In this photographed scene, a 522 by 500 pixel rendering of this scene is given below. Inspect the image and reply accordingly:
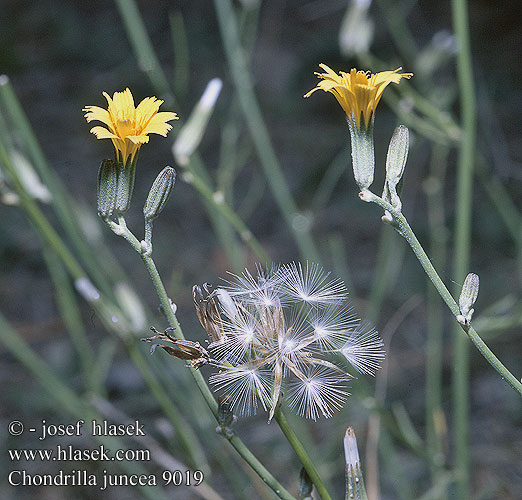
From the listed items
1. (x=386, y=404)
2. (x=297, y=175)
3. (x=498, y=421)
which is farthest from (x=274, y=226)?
(x=498, y=421)

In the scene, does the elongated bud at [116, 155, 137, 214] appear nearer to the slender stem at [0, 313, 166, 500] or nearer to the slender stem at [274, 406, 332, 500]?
the slender stem at [274, 406, 332, 500]

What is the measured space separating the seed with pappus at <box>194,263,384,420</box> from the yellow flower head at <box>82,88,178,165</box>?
0.13 metres

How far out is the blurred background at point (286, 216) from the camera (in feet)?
3.73

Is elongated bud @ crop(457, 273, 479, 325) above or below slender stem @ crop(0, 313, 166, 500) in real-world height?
below

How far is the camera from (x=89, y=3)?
302 centimetres

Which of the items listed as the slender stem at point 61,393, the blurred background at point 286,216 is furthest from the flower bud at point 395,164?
the slender stem at point 61,393

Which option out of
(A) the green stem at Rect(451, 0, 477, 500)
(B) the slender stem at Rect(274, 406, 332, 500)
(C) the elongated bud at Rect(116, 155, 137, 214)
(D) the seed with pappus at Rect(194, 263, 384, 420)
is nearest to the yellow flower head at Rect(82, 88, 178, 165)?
(C) the elongated bud at Rect(116, 155, 137, 214)

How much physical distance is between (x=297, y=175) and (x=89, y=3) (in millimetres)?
1417

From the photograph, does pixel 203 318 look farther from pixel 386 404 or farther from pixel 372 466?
pixel 386 404

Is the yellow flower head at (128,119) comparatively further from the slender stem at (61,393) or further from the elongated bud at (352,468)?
the slender stem at (61,393)

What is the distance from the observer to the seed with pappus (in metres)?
0.48

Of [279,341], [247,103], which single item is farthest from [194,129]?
[279,341]

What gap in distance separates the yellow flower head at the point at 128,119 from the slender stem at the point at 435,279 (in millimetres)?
168

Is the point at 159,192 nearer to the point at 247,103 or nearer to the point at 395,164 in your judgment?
the point at 395,164
